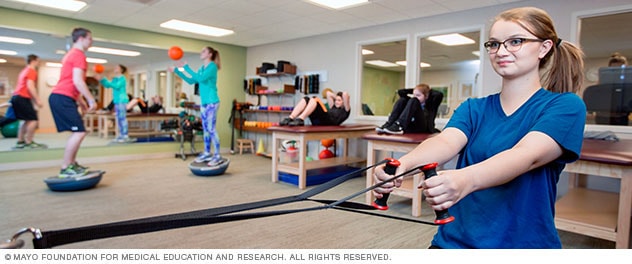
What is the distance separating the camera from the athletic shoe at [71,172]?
3686 mm

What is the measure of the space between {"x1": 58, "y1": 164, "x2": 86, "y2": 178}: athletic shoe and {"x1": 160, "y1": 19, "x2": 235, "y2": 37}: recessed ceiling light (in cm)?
275

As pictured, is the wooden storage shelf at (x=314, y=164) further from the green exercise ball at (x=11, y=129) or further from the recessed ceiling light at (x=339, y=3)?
the green exercise ball at (x=11, y=129)

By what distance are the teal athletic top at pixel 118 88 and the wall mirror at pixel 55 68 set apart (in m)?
0.07

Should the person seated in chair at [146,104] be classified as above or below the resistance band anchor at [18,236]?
above

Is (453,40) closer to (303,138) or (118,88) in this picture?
(303,138)

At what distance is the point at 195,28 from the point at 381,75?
16.9 ft

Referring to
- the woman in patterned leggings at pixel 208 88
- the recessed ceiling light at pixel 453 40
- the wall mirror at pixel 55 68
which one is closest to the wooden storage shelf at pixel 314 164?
the woman in patterned leggings at pixel 208 88

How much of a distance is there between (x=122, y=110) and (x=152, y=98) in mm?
579

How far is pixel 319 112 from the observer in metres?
5.02

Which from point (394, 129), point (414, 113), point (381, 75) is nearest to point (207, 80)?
point (394, 129)

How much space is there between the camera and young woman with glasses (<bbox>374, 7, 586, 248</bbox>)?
2.53 ft

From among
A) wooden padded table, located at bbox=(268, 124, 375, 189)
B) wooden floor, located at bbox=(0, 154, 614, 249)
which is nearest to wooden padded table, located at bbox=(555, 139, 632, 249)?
wooden floor, located at bbox=(0, 154, 614, 249)

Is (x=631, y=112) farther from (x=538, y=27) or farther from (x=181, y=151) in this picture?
(x=181, y=151)

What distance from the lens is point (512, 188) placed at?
2.78 ft
